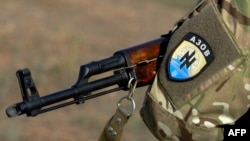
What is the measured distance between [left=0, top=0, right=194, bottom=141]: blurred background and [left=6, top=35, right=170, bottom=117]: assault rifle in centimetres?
485

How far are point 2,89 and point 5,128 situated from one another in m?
1.81

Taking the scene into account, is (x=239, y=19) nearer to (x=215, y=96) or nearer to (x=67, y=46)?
(x=215, y=96)

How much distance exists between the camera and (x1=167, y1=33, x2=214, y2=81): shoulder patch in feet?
9.47

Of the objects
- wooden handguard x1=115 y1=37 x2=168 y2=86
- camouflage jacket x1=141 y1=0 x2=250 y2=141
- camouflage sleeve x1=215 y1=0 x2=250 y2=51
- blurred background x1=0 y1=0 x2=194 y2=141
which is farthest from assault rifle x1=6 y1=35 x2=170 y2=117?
blurred background x1=0 y1=0 x2=194 y2=141

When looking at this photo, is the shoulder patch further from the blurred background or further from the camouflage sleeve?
the blurred background

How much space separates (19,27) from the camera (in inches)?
530

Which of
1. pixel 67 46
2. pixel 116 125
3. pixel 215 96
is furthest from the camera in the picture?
pixel 67 46

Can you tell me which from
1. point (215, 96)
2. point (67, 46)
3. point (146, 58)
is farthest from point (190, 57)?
point (67, 46)

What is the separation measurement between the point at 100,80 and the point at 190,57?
0.40m

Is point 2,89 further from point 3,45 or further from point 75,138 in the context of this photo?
point 3,45

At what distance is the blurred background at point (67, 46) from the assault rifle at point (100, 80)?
485cm

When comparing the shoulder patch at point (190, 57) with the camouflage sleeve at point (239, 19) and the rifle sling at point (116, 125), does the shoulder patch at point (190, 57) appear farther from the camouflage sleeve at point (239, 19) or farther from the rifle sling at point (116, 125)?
the rifle sling at point (116, 125)

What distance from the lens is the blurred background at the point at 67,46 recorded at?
8.96 m

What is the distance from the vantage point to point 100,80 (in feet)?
10.3
